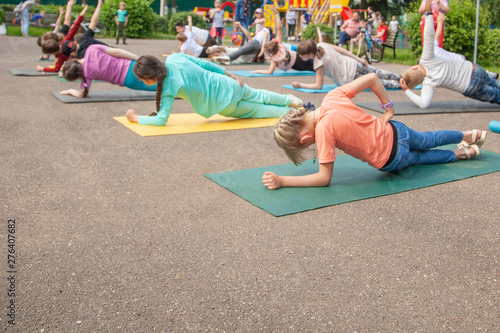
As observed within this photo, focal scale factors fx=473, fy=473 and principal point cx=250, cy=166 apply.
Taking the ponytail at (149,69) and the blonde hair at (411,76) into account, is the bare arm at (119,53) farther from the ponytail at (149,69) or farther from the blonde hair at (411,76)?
the blonde hair at (411,76)

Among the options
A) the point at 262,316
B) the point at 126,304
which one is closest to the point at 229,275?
the point at 262,316

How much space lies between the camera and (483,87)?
243 inches

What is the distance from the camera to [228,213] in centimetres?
317

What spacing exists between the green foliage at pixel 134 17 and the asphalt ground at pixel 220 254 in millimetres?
16662

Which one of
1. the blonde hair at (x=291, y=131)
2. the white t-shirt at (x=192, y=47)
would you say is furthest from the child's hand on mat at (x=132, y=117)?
the white t-shirt at (x=192, y=47)

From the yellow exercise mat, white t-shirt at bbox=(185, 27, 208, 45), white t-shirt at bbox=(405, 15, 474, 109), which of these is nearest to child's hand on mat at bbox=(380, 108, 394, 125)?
the yellow exercise mat

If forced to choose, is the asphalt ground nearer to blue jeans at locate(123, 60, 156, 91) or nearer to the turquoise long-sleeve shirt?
the turquoise long-sleeve shirt

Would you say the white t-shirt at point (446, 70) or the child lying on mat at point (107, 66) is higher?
the white t-shirt at point (446, 70)

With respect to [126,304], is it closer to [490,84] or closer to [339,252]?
[339,252]

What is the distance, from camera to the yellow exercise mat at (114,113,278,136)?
205 inches

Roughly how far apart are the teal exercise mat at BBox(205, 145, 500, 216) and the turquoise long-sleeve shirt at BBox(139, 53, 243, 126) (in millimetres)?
1552

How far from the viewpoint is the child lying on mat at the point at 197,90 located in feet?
16.1

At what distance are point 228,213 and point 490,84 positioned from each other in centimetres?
481

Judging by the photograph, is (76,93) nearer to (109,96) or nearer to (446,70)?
(109,96)
